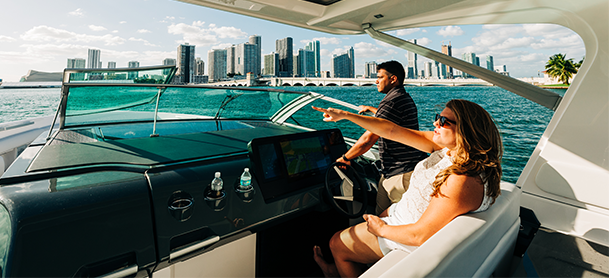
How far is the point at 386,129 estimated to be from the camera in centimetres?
138

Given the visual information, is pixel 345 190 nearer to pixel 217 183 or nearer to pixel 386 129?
pixel 386 129

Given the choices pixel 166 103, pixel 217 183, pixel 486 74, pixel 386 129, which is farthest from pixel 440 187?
pixel 166 103

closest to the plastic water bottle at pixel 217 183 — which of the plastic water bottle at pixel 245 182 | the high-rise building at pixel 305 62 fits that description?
the plastic water bottle at pixel 245 182

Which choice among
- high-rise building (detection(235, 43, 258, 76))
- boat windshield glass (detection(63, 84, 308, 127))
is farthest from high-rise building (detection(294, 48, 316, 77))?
boat windshield glass (detection(63, 84, 308, 127))

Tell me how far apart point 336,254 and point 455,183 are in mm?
699

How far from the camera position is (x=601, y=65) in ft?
5.10

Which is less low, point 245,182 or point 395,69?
point 395,69

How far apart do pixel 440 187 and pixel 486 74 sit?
4.52 feet

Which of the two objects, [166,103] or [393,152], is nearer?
[393,152]

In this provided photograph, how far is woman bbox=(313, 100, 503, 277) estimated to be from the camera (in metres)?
0.98

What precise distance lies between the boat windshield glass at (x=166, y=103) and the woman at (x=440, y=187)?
1.10 metres

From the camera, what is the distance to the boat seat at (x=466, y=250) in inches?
29.3

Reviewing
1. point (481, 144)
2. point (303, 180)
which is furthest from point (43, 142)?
point (481, 144)

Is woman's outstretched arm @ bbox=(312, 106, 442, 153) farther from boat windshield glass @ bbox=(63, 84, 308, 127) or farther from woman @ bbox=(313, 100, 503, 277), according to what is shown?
boat windshield glass @ bbox=(63, 84, 308, 127)
